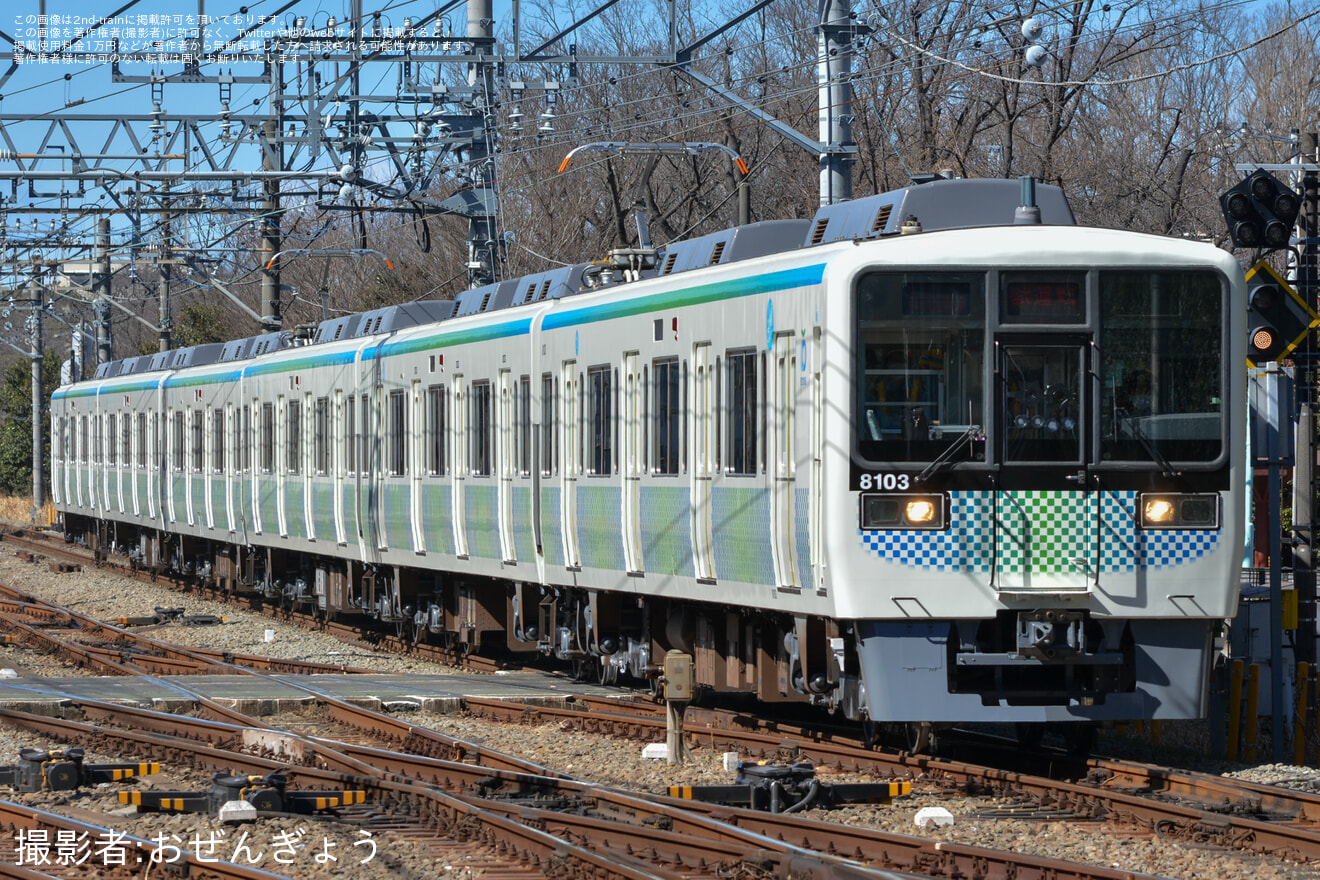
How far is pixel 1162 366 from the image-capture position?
10781 mm

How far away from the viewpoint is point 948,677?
10688 millimetres

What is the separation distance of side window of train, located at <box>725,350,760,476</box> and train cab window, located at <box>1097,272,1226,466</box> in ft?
7.27

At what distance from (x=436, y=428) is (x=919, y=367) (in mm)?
8610

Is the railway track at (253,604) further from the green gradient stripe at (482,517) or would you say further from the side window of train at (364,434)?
the side window of train at (364,434)

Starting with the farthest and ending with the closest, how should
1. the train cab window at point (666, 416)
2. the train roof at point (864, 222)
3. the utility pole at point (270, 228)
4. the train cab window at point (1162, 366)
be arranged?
the utility pole at point (270, 228), the train cab window at point (666, 416), the train roof at point (864, 222), the train cab window at point (1162, 366)

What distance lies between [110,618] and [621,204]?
17.4m

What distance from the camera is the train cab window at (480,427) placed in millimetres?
17156

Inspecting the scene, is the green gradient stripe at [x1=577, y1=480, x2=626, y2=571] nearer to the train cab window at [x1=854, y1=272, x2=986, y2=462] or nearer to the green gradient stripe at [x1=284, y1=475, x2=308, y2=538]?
the train cab window at [x1=854, y1=272, x2=986, y2=462]

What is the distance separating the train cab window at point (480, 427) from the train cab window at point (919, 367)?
22.5ft

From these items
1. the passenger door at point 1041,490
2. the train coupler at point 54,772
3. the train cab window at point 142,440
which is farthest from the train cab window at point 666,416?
the train cab window at point 142,440

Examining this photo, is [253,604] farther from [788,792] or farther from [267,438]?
[788,792]

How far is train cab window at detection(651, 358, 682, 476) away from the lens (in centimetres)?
1315

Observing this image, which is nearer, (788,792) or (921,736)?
(788,792)

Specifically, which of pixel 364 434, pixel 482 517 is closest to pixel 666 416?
pixel 482 517
